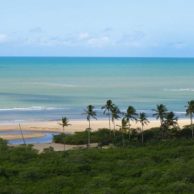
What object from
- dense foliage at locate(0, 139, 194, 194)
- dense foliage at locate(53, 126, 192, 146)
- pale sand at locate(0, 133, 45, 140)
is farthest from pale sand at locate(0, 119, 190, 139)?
dense foliage at locate(0, 139, 194, 194)

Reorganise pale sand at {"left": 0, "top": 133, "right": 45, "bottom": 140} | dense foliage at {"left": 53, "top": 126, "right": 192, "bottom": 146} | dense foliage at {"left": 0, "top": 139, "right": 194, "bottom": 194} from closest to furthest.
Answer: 1. dense foliage at {"left": 0, "top": 139, "right": 194, "bottom": 194}
2. dense foliage at {"left": 53, "top": 126, "right": 192, "bottom": 146}
3. pale sand at {"left": 0, "top": 133, "right": 45, "bottom": 140}

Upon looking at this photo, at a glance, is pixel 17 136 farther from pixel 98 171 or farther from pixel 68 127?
pixel 98 171

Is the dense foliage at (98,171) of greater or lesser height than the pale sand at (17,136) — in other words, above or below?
below

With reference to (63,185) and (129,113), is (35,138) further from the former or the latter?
(63,185)

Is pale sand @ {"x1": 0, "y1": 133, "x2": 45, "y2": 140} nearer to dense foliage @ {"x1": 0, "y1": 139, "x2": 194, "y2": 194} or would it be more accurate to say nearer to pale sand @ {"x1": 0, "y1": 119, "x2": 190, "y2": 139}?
pale sand @ {"x1": 0, "y1": 119, "x2": 190, "y2": 139}

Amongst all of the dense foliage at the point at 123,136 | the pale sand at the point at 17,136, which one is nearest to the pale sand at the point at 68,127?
the pale sand at the point at 17,136

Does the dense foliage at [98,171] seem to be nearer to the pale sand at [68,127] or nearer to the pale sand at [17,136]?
the pale sand at [17,136]

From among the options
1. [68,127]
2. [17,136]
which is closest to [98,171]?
[17,136]

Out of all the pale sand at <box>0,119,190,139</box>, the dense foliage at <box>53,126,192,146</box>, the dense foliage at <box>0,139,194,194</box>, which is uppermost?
the pale sand at <box>0,119,190,139</box>

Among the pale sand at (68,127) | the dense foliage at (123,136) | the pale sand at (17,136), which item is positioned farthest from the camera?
the pale sand at (68,127)
